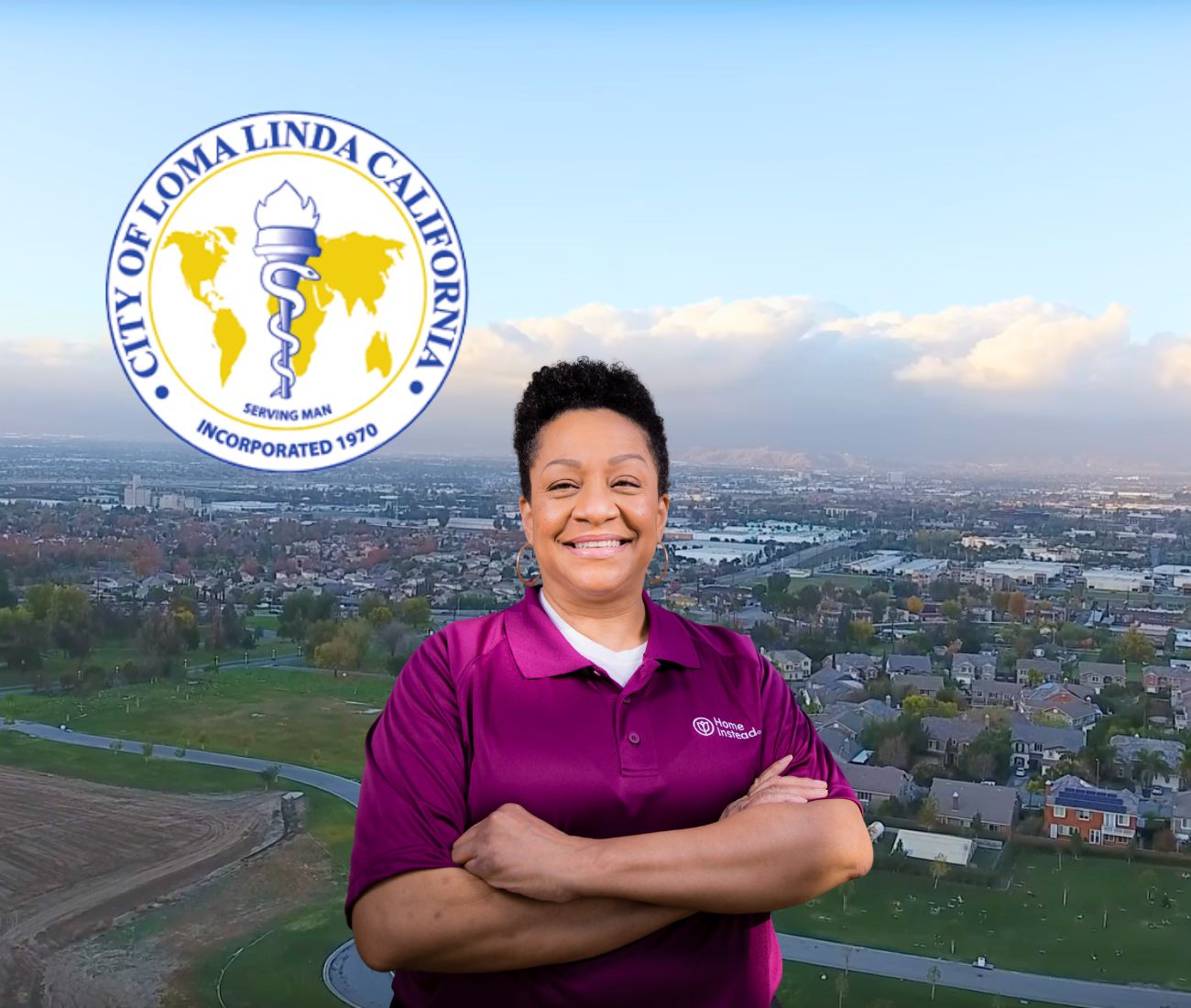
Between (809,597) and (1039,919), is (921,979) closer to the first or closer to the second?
(1039,919)

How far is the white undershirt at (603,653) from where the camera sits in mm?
927

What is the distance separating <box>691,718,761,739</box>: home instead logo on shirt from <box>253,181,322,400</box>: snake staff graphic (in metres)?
1.55

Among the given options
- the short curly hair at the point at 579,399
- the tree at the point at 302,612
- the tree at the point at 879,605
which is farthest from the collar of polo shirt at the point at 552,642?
the tree at the point at 879,605

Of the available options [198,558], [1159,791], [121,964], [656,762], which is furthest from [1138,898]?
[198,558]

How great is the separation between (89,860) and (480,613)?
1079mm

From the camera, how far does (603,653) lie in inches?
37.0

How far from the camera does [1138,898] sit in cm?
225

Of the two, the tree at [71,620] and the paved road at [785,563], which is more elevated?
the paved road at [785,563]

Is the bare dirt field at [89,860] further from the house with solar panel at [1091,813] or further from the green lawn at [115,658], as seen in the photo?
the house with solar panel at [1091,813]

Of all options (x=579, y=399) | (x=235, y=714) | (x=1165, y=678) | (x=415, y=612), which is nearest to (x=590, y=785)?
(x=579, y=399)

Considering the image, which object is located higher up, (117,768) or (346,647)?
(346,647)

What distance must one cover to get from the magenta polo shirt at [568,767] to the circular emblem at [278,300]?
4.40ft

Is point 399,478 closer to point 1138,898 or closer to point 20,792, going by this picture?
point 20,792

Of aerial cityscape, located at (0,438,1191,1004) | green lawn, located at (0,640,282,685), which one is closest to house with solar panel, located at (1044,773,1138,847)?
aerial cityscape, located at (0,438,1191,1004)
